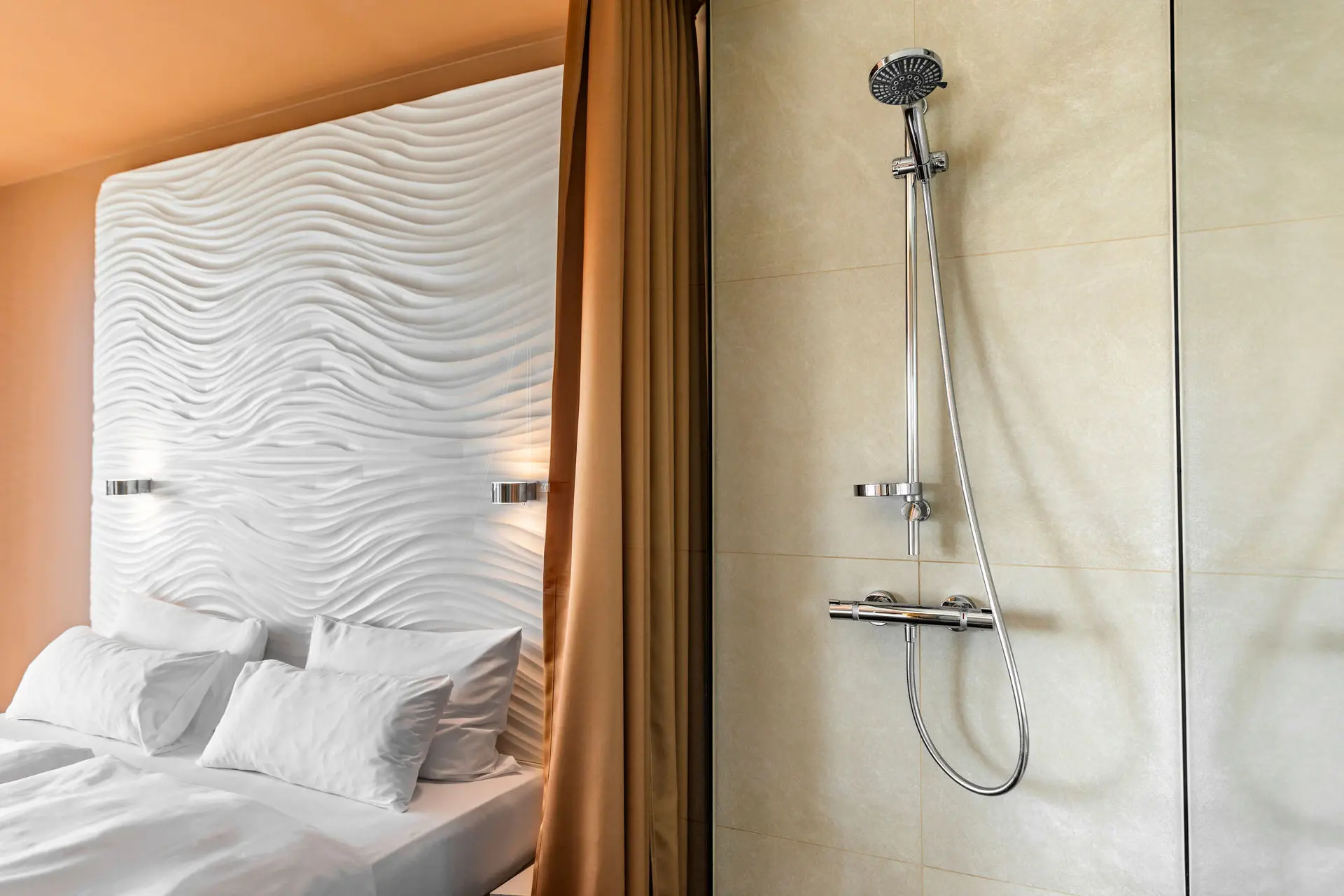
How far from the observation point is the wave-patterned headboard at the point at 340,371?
92.1 inches

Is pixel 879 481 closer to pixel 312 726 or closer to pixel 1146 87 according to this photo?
pixel 1146 87

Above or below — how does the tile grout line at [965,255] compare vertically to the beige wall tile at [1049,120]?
below

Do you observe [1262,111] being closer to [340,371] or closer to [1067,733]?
[1067,733]

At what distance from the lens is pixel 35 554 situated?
361 cm

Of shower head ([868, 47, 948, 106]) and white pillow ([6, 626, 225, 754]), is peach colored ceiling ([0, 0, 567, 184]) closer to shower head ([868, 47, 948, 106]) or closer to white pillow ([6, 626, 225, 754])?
shower head ([868, 47, 948, 106])

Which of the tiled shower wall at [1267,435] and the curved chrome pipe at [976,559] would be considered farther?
Result: the curved chrome pipe at [976,559]

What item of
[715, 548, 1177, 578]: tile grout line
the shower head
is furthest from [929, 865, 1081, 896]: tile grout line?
the shower head

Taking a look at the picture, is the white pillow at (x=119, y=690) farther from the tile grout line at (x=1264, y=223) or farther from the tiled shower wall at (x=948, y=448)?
the tile grout line at (x=1264, y=223)

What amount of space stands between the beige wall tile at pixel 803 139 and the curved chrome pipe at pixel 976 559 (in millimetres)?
128

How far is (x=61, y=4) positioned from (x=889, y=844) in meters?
3.18

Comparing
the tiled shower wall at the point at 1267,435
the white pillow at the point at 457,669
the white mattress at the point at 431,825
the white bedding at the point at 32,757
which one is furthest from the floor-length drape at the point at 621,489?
the white bedding at the point at 32,757

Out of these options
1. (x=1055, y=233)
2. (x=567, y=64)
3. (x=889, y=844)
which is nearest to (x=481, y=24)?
(x=567, y=64)

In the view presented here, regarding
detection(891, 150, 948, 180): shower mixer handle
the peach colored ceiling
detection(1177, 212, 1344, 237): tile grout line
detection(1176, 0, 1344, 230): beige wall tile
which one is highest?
the peach colored ceiling

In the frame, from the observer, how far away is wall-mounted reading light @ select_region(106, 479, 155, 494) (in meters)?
3.01
